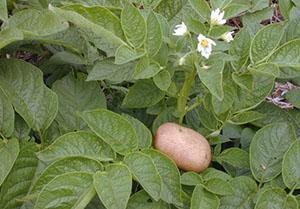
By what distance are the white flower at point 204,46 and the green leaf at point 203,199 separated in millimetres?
249

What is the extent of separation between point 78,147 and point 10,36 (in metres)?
0.24

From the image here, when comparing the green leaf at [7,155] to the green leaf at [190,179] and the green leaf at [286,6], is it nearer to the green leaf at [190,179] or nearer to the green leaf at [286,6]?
the green leaf at [190,179]

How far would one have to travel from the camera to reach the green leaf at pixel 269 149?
120cm

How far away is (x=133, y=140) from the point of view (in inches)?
42.9

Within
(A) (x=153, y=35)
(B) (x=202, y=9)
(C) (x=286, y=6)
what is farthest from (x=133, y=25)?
(C) (x=286, y=6)

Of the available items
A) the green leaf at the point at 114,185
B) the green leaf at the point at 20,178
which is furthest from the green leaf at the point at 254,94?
the green leaf at the point at 20,178

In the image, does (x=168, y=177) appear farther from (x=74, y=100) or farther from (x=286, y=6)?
(x=286, y=6)

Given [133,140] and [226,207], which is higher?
[133,140]

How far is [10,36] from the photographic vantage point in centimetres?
106

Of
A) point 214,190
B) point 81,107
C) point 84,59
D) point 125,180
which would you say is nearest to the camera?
point 125,180

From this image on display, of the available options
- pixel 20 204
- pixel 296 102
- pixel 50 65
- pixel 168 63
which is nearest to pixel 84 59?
pixel 50 65

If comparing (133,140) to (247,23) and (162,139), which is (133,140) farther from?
(247,23)

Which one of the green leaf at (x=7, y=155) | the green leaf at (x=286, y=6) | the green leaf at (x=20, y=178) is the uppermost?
the green leaf at (x=286, y=6)

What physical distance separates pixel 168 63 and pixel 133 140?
7.5 inches
